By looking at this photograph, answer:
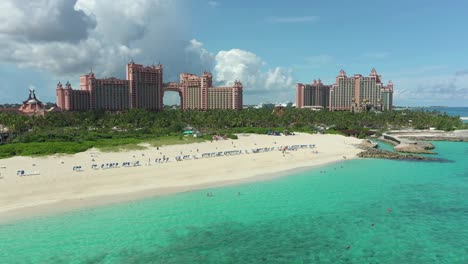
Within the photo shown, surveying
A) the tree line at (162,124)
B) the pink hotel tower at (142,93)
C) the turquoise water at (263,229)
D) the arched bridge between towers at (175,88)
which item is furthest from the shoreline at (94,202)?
the arched bridge between towers at (175,88)

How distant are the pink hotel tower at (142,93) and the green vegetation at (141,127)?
36323mm

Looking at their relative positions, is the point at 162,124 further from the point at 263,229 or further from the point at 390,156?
the point at 263,229

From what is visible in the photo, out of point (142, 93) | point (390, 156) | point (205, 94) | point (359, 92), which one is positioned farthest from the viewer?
point (359, 92)

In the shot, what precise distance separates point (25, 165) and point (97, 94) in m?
104

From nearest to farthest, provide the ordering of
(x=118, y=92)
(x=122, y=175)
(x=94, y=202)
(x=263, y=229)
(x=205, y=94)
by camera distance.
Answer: (x=263, y=229) < (x=94, y=202) < (x=122, y=175) < (x=118, y=92) < (x=205, y=94)

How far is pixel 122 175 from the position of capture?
39125 millimetres

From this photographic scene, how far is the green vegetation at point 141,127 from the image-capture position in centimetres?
5638

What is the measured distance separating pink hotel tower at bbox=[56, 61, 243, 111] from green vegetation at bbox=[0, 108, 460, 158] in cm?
3632

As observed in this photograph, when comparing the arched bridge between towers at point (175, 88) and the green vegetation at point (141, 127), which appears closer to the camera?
the green vegetation at point (141, 127)

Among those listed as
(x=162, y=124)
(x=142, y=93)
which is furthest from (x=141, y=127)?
(x=142, y=93)

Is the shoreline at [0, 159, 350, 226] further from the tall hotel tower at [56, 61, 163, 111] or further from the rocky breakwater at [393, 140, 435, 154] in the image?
the tall hotel tower at [56, 61, 163, 111]

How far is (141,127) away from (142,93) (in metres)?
63.7

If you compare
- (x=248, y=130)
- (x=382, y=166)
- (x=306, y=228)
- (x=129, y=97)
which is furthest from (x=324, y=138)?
(x=129, y=97)

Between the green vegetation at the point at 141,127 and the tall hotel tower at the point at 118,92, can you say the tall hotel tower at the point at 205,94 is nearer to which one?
the tall hotel tower at the point at 118,92
